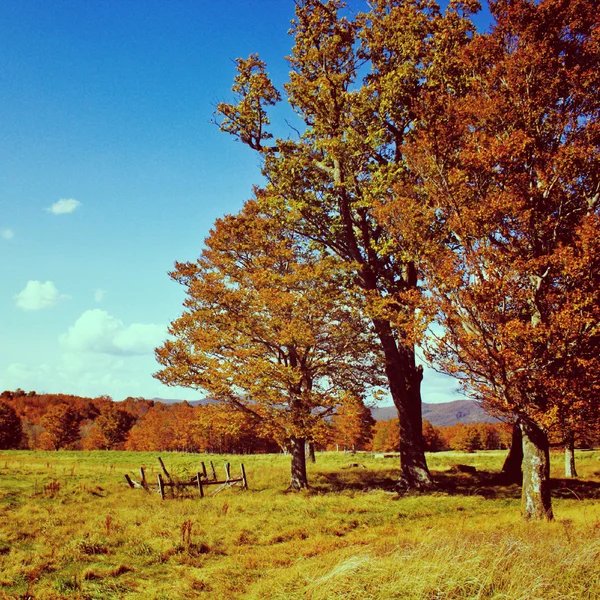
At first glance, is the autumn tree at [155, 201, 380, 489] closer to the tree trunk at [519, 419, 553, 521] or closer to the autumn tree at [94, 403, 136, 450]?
the tree trunk at [519, 419, 553, 521]

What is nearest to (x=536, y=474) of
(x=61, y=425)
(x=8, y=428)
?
(x=61, y=425)

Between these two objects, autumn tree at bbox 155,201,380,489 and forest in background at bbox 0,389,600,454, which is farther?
forest in background at bbox 0,389,600,454

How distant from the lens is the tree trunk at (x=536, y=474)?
1129cm

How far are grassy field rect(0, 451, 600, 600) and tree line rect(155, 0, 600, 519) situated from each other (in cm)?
261

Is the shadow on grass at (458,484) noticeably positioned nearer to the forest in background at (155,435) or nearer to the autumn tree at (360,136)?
the autumn tree at (360,136)

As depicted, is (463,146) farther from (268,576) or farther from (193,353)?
(193,353)

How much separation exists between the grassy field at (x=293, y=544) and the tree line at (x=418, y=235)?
2.61 meters

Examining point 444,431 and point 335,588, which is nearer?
point 335,588

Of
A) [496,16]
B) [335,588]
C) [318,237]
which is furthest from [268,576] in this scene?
[496,16]

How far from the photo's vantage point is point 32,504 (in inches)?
598

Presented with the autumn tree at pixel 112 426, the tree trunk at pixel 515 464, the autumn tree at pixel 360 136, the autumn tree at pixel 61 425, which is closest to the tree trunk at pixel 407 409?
the autumn tree at pixel 360 136

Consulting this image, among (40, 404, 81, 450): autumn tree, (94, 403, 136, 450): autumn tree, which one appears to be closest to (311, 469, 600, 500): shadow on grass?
(40, 404, 81, 450): autumn tree

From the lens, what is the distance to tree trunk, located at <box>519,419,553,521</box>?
11289 mm

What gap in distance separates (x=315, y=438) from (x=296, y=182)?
1043 cm
